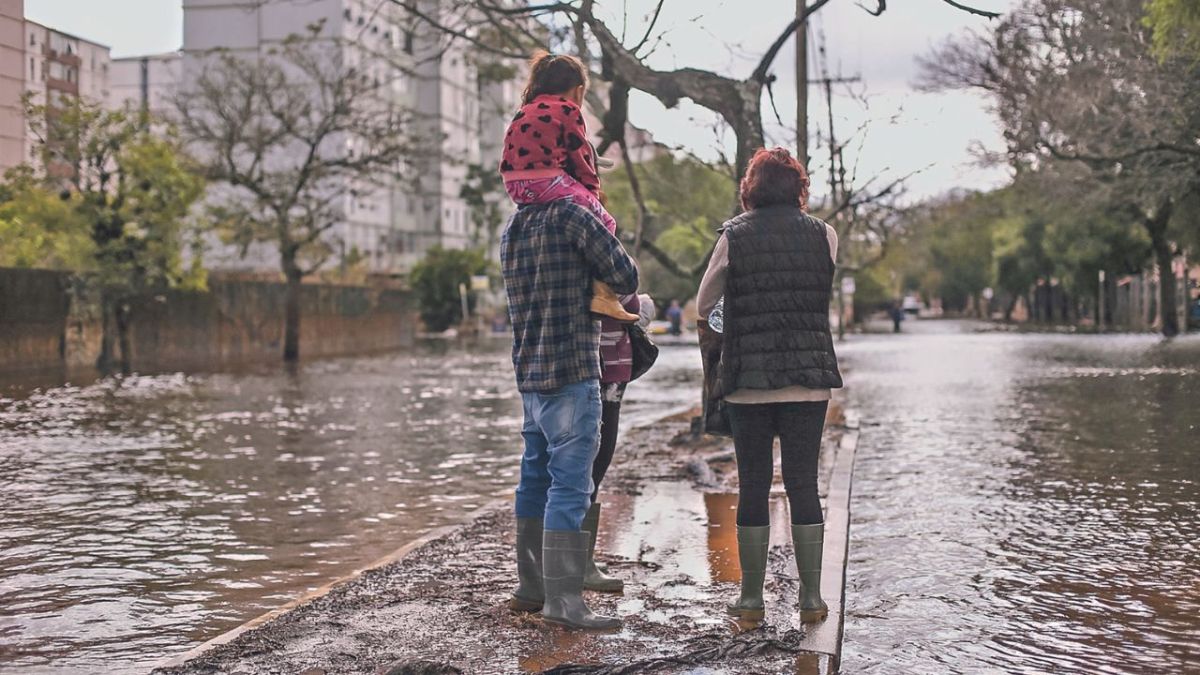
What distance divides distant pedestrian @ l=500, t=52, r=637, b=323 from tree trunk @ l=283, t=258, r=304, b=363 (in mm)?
29982

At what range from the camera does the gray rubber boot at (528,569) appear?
570 centimetres

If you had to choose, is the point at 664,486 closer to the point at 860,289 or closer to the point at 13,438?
the point at 13,438

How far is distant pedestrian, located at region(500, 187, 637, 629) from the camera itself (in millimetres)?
5320

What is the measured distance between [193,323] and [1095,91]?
62.9 ft

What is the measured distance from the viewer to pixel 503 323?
6500 centimetres

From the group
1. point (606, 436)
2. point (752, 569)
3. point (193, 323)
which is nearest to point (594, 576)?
point (606, 436)

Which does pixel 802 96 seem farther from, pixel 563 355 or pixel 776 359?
pixel 563 355

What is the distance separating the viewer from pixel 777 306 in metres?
5.55

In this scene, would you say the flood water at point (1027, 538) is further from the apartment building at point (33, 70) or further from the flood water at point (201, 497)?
the apartment building at point (33, 70)

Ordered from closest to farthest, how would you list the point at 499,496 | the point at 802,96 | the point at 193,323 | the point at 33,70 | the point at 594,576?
1. the point at 594,576
2. the point at 499,496
3. the point at 33,70
4. the point at 802,96
5. the point at 193,323

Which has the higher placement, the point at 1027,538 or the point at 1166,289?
the point at 1166,289

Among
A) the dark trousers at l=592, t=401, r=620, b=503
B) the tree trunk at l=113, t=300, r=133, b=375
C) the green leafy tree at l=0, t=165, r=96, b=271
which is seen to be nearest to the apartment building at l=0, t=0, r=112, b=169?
the green leafy tree at l=0, t=165, r=96, b=271

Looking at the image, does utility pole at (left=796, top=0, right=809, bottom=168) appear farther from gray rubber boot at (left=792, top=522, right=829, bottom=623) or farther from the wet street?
gray rubber boot at (left=792, top=522, right=829, bottom=623)

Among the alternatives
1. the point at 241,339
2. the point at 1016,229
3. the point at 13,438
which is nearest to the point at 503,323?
the point at 1016,229
